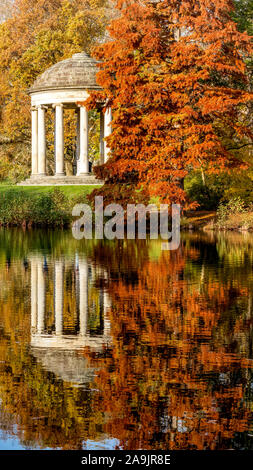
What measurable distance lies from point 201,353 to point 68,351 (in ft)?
5.29

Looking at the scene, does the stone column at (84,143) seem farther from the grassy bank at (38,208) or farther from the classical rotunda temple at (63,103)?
the grassy bank at (38,208)

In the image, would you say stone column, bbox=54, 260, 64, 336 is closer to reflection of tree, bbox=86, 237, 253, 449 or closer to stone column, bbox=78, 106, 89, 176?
reflection of tree, bbox=86, 237, 253, 449

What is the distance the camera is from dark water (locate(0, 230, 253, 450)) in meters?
7.46

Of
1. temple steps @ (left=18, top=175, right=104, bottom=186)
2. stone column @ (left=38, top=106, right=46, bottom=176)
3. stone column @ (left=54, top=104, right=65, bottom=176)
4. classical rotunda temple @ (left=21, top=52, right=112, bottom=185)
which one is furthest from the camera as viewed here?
stone column @ (left=38, top=106, right=46, bottom=176)

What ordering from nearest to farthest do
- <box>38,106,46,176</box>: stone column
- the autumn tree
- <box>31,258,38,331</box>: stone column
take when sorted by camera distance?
<box>31,258,38,331</box>: stone column, the autumn tree, <box>38,106,46,176</box>: stone column

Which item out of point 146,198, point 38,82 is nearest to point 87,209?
point 146,198

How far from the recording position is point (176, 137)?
128 feet

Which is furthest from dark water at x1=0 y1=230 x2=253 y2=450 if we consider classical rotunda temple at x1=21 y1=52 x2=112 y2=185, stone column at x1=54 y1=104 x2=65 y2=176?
stone column at x1=54 y1=104 x2=65 y2=176

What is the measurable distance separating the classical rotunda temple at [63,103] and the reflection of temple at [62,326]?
1440 inches

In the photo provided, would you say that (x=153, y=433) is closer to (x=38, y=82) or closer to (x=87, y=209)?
(x=87, y=209)

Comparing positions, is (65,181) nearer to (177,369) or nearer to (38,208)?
(38,208)

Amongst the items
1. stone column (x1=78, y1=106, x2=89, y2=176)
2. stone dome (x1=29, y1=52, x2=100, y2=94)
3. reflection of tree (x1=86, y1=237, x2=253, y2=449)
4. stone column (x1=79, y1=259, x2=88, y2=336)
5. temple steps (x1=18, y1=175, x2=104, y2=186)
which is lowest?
stone column (x1=79, y1=259, x2=88, y2=336)

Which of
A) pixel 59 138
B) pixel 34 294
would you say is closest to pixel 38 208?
pixel 59 138

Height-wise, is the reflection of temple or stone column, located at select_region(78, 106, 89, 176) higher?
stone column, located at select_region(78, 106, 89, 176)
